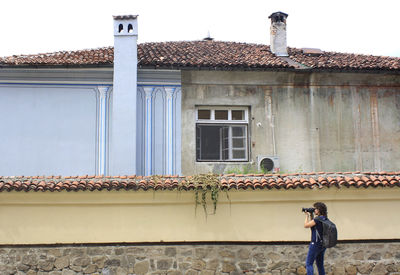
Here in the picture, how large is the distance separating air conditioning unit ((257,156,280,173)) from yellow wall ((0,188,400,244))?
4607mm

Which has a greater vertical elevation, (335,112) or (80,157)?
(335,112)

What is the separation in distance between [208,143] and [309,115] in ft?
10.9

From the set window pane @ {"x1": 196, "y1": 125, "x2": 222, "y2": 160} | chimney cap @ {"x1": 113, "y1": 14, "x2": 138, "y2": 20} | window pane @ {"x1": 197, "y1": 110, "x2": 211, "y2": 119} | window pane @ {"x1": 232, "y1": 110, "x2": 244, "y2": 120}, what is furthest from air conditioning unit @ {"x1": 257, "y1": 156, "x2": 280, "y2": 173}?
chimney cap @ {"x1": 113, "y1": 14, "x2": 138, "y2": 20}

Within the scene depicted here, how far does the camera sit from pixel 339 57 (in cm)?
1720

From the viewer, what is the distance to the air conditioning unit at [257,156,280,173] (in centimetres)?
1485

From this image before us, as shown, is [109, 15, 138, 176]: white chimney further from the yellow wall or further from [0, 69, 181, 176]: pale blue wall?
the yellow wall

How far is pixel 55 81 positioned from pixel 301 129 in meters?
7.70

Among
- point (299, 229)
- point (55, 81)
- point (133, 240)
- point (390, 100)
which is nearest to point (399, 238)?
point (299, 229)

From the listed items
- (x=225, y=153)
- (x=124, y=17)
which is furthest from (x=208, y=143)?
(x=124, y=17)

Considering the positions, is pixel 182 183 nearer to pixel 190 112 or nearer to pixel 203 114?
pixel 190 112

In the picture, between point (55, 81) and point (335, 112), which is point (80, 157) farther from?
point (335, 112)

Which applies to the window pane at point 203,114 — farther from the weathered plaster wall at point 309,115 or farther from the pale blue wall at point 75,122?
the pale blue wall at point 75,122

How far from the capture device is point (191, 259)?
32.9 feet

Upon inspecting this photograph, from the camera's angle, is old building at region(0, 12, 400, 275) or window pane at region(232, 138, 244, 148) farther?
window pane at region(232, 138, 244, 148)
